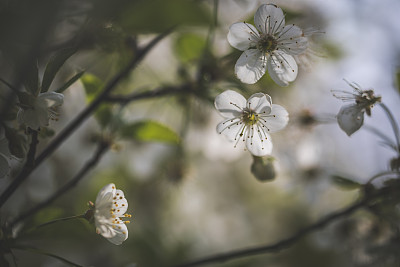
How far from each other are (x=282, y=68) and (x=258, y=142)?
173 millimetres

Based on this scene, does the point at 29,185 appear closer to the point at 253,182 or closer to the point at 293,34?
the point at 293,34

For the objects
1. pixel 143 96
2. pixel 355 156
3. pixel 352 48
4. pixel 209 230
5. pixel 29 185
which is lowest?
pixel 29 185

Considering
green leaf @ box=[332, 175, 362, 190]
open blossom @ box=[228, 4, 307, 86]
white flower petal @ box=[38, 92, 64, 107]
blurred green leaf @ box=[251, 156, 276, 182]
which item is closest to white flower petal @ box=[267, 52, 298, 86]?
open blossom @ box=[228, 4, 307, 86]

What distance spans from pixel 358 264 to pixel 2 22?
123 cm

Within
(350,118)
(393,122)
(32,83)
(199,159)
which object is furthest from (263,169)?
(199,159)

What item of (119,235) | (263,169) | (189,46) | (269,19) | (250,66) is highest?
(189,46)

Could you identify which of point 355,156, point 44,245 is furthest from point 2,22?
point 355,156

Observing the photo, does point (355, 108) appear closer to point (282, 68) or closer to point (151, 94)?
point (282, 68)

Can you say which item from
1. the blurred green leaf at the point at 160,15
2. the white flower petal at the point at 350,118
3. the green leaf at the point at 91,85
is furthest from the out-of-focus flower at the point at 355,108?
the green leaf at the point at 91,85

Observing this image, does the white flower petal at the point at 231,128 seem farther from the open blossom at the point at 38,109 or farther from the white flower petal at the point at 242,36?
the open blossom at the point at 38,109

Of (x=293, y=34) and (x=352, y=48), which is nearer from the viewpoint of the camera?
(x=293, y=34)

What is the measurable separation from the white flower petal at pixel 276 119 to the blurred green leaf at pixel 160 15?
265mm

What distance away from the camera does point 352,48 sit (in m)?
2.21

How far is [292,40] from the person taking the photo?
82 centimetres
